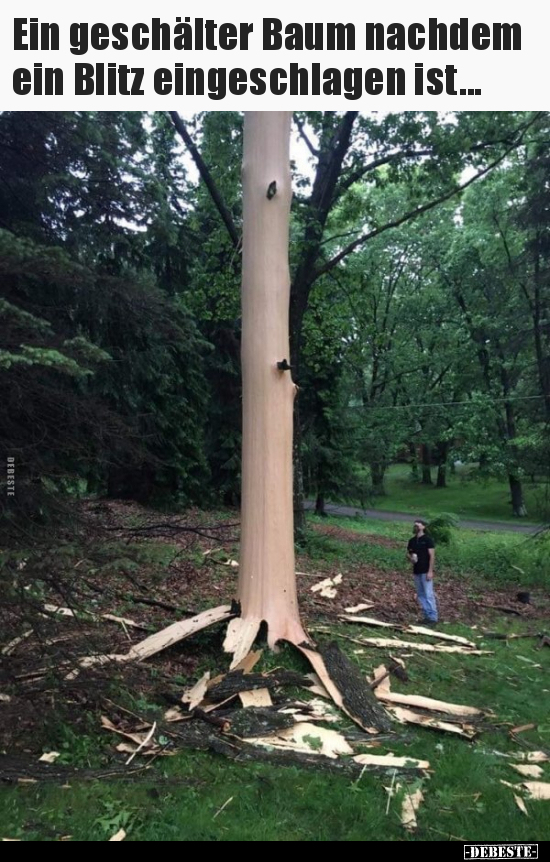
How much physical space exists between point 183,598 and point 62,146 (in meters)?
5.77

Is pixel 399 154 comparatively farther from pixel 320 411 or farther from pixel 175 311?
pixel 320 411

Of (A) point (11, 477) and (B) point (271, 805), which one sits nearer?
(B) point (271, 805)

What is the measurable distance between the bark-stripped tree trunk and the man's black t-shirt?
8.05 feet

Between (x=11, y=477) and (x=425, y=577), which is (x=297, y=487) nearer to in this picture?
(x=425, y=577)

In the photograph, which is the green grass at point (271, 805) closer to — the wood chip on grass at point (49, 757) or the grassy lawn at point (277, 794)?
the grassy lawn at point (277, 794)

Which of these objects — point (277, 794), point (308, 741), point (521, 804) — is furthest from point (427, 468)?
point (277, 794)

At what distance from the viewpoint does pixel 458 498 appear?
121ft

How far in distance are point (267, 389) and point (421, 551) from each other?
3543mm

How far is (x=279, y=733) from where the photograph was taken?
4855 mm

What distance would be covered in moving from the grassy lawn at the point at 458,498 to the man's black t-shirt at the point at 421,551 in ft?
71.9

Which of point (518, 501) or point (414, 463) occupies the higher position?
point (414, 463)

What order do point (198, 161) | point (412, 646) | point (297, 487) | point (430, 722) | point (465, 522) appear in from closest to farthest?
point (430, 722) < point (412, 646) < point (198, 161) < point (297, 487) < point (465, 522)

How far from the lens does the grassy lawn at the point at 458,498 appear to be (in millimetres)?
32500
